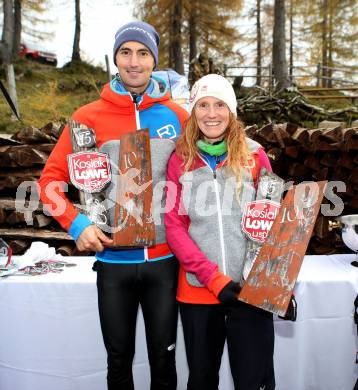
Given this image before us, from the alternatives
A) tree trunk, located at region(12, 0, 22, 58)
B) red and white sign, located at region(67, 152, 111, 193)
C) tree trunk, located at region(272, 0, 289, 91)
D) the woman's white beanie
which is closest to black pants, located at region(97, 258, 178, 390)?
red and white sign, located at region(67, 152, 111, 193)

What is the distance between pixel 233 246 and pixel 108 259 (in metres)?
0.55

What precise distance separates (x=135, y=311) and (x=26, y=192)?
6.87 feet

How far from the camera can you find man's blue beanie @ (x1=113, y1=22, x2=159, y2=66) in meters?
1.79

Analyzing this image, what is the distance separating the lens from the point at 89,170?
68.9 inches

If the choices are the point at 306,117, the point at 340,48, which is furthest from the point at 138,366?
the point at 340,48

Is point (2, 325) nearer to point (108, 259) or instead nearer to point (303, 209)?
point (108, 259)

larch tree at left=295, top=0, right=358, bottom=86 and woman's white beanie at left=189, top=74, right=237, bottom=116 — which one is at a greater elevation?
larch tree at left=295, top=0, right=358, bottom=86

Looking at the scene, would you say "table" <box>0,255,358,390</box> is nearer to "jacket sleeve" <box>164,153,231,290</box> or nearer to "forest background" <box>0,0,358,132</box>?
"jacket sleeve" <box>164,153,231,290</box>

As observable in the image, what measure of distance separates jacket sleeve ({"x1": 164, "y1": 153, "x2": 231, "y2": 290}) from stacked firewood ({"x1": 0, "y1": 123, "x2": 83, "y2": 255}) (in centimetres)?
191

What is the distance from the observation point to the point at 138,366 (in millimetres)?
2443

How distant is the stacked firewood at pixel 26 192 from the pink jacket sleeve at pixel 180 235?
1.91 meters

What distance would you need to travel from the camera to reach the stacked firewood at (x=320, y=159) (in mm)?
3357

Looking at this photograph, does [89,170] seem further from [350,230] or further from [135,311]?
[350,230]

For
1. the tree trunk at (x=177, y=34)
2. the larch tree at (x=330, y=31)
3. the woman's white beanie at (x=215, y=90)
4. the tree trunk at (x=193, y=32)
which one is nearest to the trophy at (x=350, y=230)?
the woman's white beanie at (x=215, y=90)
